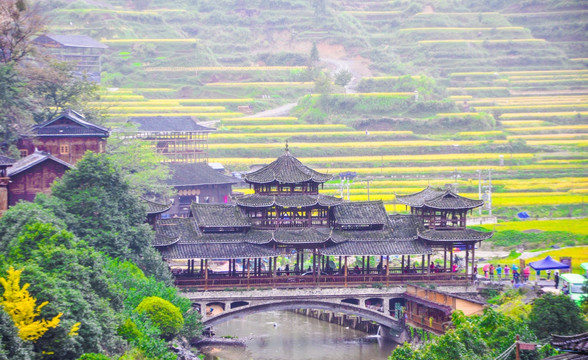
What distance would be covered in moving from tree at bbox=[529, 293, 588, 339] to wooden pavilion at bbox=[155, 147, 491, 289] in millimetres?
10395

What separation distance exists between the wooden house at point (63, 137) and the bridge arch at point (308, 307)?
14.7 metres

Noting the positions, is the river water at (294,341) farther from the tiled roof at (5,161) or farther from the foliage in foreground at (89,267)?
the tiled roof at (5,161)

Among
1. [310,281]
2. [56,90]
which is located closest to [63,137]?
[56,90]

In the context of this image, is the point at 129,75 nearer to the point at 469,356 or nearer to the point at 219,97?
the point at 219,97

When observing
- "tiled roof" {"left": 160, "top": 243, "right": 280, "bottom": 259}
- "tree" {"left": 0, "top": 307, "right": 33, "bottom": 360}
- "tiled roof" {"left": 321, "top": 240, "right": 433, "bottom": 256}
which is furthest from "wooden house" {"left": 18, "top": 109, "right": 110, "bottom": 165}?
"tree" {"left": 0, "top": 307, "right": 33, "bottom": 360}

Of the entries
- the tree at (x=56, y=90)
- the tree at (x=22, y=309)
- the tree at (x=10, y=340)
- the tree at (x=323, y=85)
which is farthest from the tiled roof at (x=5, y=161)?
the tree at (x=323, y=85)

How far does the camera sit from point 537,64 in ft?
383

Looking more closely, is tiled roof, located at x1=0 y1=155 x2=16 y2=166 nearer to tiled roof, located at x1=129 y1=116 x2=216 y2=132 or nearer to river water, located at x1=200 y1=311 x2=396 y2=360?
river water, located at x1=200 y1=311 x2=396 y2=360

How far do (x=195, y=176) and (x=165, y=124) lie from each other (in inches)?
318

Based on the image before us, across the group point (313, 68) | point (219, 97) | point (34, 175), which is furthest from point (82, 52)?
point (34, 175)

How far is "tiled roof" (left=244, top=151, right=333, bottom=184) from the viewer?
45.0 m

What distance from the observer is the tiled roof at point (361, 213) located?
4497 centimetres

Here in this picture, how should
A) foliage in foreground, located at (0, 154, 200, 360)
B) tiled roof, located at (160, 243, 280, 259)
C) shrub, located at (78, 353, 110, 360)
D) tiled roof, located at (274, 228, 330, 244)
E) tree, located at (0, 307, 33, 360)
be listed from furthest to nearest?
tiled roof, located at (274, 228, 330, 244), tiled roof, located at (160, 243, 280, 259), foliage in foreground, located at (0, 154, 200, 360), shrub, located at (78, 353, 110, 360), tree, located at (0, 307, 33, 360)

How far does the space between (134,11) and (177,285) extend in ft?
287
